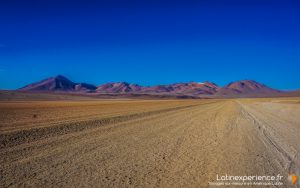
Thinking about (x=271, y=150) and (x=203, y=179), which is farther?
(x=271, y=150)

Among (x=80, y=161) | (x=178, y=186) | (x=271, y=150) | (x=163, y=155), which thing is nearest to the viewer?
(x=178, y=186)

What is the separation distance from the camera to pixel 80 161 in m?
8.63

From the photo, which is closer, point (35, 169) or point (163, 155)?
point (35, 169)

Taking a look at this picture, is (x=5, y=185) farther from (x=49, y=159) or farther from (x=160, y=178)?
(x=160, y=178)

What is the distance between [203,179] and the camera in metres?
7.04

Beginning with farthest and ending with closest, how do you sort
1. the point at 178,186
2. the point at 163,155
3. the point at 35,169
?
the point at 163,155 → the point at 35,169 → the point at 178,186

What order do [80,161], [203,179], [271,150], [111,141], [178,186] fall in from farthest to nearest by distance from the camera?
[111,141], [271,150], [80,161], [203,179], [178,186]

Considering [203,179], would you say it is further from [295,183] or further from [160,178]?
[295,183]

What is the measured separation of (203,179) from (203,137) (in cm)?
661

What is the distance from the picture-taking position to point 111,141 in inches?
481

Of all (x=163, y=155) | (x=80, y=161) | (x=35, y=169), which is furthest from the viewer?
(x=163, y=155)

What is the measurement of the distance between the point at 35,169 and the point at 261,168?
584 centimetres

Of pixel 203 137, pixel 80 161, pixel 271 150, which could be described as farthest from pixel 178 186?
pixel 203 137

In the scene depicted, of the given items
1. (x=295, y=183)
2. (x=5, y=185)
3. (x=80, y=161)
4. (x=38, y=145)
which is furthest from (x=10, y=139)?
(x=295, y=183)
